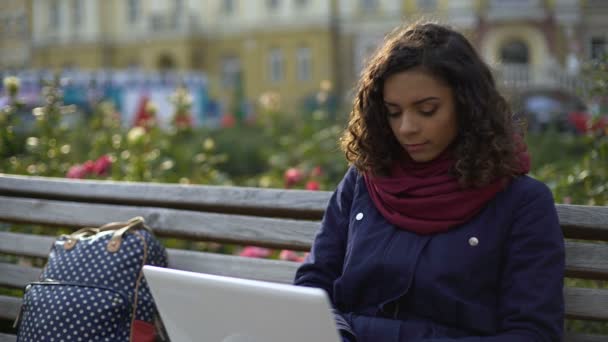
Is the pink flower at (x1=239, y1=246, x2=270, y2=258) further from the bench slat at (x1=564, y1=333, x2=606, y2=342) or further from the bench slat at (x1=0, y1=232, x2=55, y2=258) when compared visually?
the bench slat at (x1=564, y1=333, x2=606, y2=342)

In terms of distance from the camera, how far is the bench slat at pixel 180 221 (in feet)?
8.48

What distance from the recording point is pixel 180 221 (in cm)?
278

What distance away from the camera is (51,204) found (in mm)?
3064

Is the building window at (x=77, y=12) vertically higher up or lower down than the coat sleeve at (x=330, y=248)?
lower down

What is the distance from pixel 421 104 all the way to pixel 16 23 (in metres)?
41.7

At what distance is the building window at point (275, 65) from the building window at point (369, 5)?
142 inches

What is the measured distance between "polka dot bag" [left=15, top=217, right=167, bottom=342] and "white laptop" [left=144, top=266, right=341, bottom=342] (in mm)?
574

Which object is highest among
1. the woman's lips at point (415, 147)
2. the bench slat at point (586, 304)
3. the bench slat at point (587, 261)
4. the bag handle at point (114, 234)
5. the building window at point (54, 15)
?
the woman's lips at point (415, 147)

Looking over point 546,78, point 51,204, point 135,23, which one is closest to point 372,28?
point 546,78

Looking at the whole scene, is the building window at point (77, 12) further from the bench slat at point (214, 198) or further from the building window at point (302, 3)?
the bench slat at point (214, 198)

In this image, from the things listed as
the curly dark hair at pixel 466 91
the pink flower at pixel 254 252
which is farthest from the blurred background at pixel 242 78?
the pink flower at pixel 254 252

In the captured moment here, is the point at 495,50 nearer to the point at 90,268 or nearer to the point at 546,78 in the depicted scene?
the point at 546,78

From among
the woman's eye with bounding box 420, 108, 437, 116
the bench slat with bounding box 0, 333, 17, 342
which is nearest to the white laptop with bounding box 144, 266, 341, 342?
the woman's eye with bounding box 420, 108, 437, 116

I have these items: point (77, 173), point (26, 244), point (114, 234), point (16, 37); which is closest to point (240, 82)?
point (16, 37)
